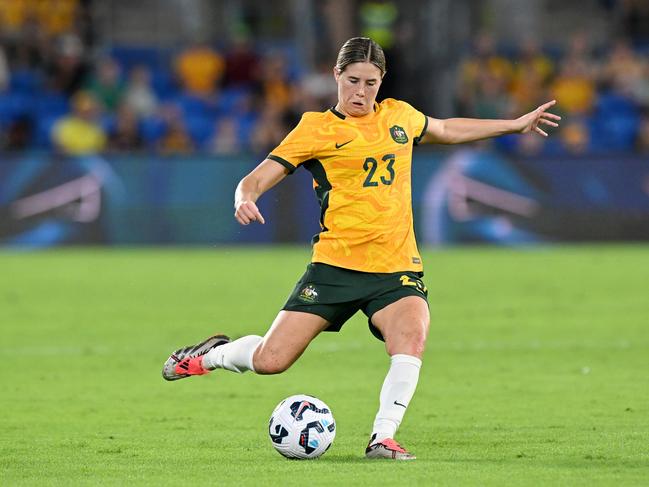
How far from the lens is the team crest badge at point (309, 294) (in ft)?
23.4

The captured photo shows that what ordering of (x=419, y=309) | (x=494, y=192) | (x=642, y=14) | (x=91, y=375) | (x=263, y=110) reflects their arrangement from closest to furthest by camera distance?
1. (x=419, y=309)
2. (x=91, y=375)
3. (x=494, y=192)
4. (x=263, y=110)
5. (x=642, y=14)

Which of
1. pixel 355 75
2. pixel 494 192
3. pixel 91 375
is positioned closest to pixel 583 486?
pixel 355 75

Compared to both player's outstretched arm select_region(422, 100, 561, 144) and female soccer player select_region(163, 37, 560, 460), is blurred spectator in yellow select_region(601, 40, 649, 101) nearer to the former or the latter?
player's outstretched arm select_region(422, 100, 561, 144)

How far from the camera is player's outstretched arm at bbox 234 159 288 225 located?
649 cm

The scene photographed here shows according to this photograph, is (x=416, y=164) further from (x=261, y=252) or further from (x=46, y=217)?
(x=46, y=217)

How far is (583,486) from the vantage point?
5859 millimetres

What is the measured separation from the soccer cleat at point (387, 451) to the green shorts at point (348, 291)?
670 mm

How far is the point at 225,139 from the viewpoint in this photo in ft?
77.3

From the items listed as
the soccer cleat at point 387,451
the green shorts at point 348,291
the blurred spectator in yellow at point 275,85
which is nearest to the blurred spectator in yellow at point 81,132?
the blurred spectator in yellow at point 275,85

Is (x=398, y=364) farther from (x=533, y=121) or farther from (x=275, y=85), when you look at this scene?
(x=275, y=85)

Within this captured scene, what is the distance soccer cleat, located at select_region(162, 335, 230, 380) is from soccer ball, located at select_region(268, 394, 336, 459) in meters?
1.04

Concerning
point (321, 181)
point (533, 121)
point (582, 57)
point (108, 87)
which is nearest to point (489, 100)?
point (582, 57)

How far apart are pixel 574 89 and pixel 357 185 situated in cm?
1879

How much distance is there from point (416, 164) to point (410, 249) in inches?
554
